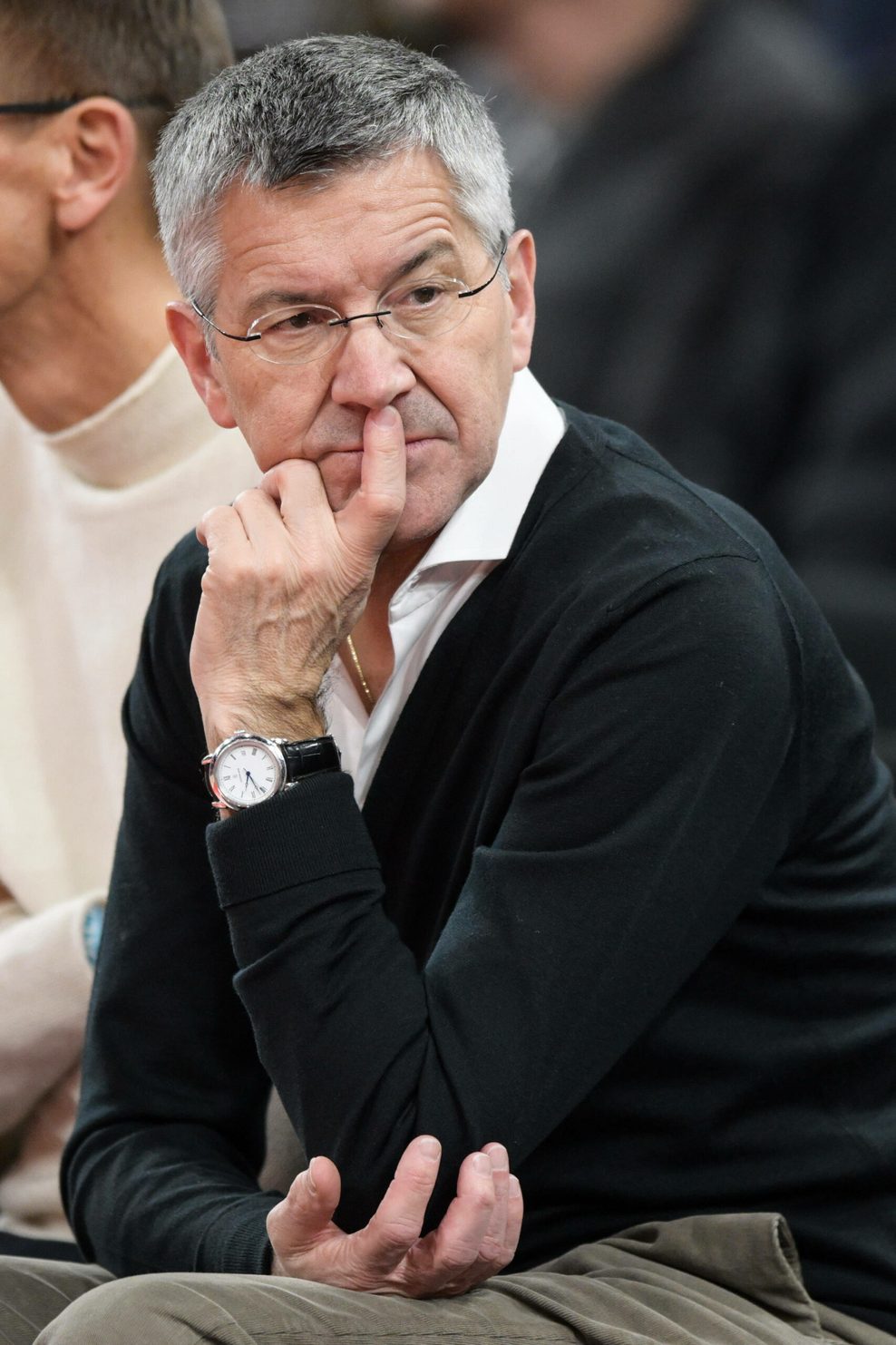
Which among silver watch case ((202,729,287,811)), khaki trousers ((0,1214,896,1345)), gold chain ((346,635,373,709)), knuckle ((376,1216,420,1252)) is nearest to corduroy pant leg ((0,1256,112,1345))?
khaki trousers ((0,1214,896,1345))

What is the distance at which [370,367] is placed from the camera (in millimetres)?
1402

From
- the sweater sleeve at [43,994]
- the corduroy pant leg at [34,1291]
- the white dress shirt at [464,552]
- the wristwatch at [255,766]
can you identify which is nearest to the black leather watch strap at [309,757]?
the wristwatch at [255,766]

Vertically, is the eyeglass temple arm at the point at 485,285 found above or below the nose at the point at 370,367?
above

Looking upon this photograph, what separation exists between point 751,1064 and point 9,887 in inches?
43.4

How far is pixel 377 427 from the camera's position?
142 centimetres

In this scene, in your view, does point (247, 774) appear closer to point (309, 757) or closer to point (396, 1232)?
point (309, 757)

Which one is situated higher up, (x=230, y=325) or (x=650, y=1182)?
(x=230, y=325)

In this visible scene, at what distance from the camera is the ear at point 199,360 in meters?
1.57

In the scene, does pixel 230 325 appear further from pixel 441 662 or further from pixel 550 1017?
pixel 550 1017

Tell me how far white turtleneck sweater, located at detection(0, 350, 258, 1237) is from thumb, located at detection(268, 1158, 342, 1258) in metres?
0.73

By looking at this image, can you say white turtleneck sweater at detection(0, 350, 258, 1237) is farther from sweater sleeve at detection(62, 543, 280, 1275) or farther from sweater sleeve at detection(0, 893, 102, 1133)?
sweater sleeve at detection(62, 543, 280, 1275)

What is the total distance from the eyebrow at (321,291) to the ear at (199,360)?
147mm

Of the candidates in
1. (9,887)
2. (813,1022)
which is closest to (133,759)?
(9,887)

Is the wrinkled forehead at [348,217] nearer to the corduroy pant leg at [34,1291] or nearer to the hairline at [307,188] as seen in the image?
the hairline at [307,188]
